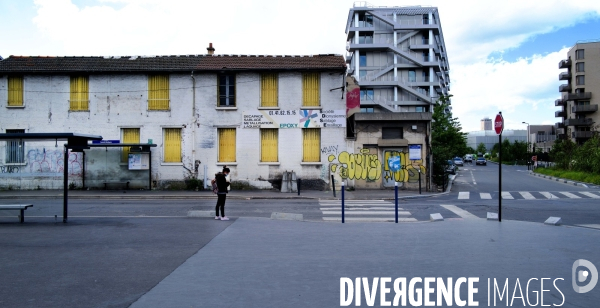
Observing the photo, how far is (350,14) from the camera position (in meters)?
64.9

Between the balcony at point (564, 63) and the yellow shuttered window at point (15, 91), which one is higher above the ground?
the balcony at point (564, 63)

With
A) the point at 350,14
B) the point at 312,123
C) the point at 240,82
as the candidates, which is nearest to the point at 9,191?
the point at 240,82

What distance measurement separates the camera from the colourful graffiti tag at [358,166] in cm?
2464

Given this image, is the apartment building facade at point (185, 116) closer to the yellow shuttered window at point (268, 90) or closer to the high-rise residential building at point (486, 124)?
the yellow shuttered window at point (268, 90)

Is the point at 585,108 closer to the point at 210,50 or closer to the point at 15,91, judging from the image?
the point at 210,50

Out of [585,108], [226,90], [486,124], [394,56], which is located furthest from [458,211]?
[486,124]

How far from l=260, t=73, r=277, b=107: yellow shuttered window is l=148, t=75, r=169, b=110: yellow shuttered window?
5.13m

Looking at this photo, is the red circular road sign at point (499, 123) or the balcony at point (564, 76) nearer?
the red circular road sign at point (499, 123)

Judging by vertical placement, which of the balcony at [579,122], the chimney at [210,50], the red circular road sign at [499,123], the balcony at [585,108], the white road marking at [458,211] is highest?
the balcony at [585,108]

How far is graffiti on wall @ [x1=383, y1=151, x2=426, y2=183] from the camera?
2483cm

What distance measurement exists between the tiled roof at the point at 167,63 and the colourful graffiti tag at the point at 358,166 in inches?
183

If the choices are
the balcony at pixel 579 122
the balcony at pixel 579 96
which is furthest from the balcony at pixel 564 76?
the balcony at pixel 579 122

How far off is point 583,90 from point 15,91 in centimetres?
8066

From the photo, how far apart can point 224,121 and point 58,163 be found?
354 inches
